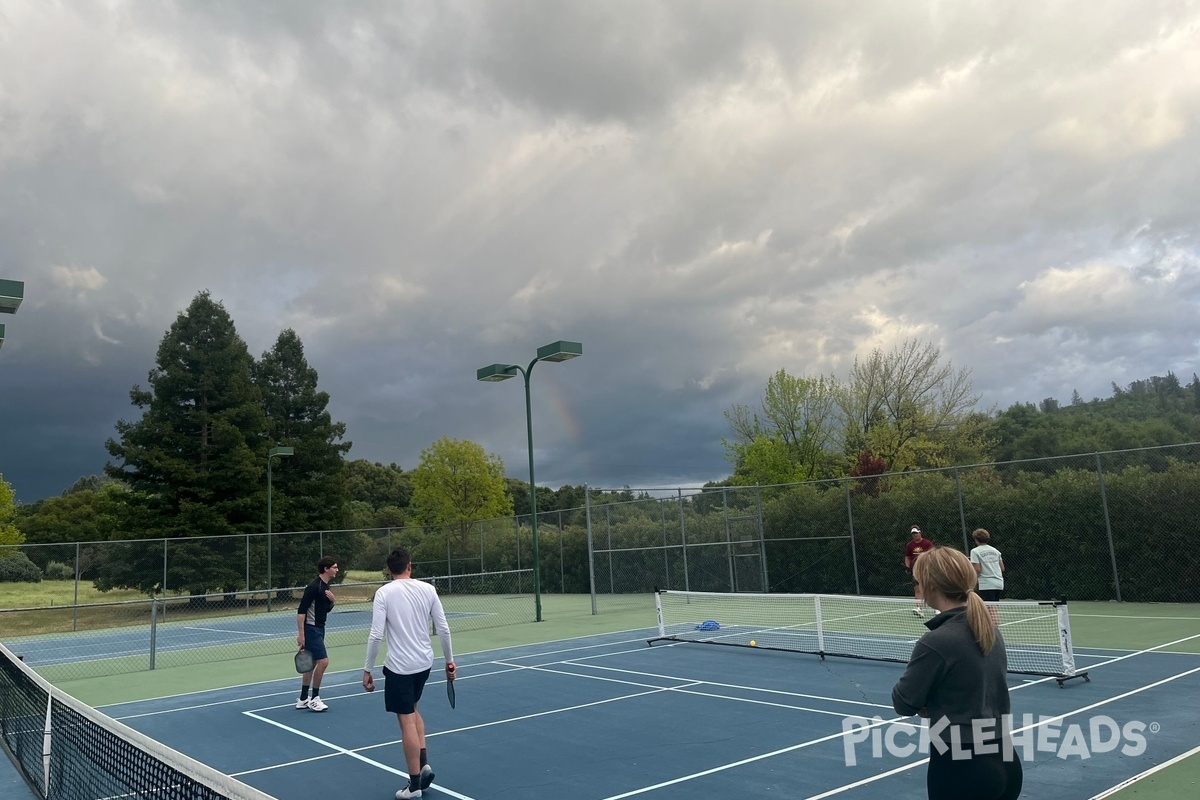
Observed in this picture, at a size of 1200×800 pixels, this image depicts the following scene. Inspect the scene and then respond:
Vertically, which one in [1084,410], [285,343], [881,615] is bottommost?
[881,615]

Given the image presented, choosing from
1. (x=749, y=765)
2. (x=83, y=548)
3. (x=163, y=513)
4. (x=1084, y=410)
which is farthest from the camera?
(x=1084, y=410)

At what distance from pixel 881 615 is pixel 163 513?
2895 centimetres

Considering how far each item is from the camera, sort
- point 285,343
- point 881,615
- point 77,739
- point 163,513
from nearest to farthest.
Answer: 1. point 77,739
2. point 881,615
3. point 163,513
4. point 285,343

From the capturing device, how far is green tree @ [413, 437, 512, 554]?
4553 centimetres

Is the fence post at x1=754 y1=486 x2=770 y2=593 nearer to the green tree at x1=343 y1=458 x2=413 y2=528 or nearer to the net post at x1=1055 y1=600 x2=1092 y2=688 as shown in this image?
the net post at x1=1055 y1=600 x2=1092 y2=688

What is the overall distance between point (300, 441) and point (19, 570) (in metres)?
15.8

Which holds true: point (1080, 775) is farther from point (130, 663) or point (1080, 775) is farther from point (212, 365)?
point (212, 365)

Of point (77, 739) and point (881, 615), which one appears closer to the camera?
point (77, 739)

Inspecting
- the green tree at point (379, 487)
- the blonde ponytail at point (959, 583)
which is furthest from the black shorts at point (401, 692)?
the green tree at point (379, 487)

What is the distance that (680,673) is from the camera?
11.1 meters

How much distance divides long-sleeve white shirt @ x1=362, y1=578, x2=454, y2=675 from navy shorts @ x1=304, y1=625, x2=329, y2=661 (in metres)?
3.56

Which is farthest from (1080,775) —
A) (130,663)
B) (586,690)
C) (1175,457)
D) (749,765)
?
(130,663)

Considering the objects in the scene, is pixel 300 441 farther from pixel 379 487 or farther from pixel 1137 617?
pixel 379 487

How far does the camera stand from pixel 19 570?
2412 centimetres
